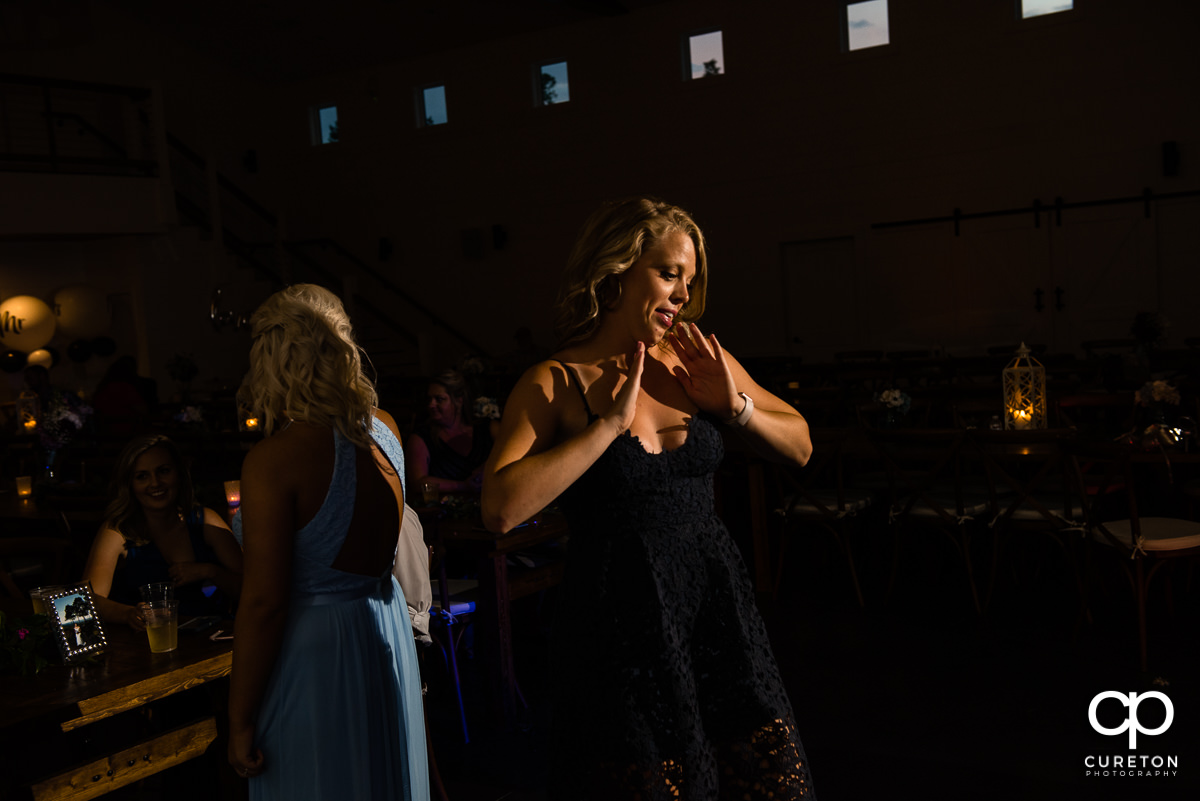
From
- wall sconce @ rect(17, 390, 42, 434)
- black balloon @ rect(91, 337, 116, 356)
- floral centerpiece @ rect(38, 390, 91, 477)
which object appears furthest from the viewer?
black balloon @ rect(91, 337, 116, 356)

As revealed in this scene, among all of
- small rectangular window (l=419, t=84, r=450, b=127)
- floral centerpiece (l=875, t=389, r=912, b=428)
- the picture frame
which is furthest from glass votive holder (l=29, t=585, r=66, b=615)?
small rectangular window (l=419, t=84, r=450, b=127)

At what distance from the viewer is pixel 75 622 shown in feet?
7.11

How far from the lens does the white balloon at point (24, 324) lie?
11.6 m

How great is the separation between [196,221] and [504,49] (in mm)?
4506

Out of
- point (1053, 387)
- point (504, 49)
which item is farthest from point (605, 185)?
point (1053, 387)

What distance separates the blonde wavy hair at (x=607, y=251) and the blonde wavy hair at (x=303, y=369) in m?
0.42

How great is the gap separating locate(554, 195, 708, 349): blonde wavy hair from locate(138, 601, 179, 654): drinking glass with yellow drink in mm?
1124

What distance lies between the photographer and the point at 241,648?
170cm

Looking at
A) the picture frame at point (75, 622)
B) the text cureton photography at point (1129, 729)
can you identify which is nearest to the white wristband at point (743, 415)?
the picture frame at point (75, 622)

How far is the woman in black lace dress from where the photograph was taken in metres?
1.50

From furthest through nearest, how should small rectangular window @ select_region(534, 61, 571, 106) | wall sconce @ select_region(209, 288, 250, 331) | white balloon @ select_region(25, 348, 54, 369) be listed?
1. small rectangular window @ select_region(534, 61, 571, 106)
2. white balloon @ select_region(25, 348, 54, 369)
3. wall sconce @ select_region(209, 288, 250, 331)

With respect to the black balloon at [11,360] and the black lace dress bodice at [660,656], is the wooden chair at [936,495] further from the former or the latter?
the black balloon at [11,360]

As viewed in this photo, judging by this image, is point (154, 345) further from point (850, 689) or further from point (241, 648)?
point (241, 648)

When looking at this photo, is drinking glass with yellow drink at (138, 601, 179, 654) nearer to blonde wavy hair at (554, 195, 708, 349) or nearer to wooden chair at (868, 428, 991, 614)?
blonde wavy hair at (554, 195, 708, 349)
